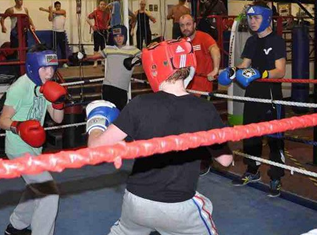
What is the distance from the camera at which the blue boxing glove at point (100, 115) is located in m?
1.46

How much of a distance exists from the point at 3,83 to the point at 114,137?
4002 millimetres

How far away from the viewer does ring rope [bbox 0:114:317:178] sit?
83 centimetres

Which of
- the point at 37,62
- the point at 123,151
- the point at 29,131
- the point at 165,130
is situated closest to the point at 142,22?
the point at 37,62

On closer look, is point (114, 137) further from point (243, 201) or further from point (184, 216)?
point (243, 201)

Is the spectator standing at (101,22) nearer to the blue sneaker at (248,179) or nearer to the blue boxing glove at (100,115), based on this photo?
the blue sneaker at (248,179)

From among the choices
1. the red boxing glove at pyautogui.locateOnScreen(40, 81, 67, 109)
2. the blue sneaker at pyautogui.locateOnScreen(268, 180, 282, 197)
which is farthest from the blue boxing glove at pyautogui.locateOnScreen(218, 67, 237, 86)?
the red boxing glove at pyautogui.locateOnScreen(40, 81, 67, 109)

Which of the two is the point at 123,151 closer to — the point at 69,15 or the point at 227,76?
the point at 227,76

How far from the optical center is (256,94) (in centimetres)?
311

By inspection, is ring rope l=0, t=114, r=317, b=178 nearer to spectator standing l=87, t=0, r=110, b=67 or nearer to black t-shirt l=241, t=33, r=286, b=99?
black t-shirt l=241, t=33, r=286, b=99

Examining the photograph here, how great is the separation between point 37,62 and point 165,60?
978 mm

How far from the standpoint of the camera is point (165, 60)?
4.65 feet

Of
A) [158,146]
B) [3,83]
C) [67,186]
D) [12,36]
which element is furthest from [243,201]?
[12,36]

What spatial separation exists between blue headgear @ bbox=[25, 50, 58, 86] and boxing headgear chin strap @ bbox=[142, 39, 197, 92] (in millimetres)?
881

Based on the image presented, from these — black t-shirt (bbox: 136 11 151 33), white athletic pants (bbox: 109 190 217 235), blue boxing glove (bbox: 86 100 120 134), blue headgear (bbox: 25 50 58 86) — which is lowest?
white athletic pants (bbox: 109 190 217 235)
